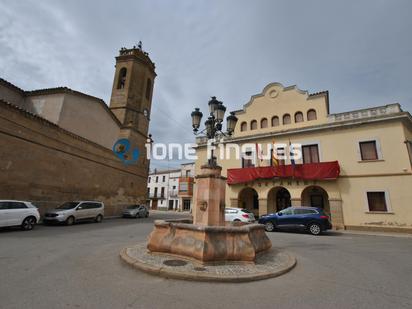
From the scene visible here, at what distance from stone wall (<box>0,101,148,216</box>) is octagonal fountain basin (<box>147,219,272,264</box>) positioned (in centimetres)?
1219

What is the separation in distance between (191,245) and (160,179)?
47.3m

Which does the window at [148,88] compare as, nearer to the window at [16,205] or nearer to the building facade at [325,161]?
the building facade at [325,161]

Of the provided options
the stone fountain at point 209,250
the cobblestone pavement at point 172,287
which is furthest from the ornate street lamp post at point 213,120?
the cobblestone pavement at point 172,287

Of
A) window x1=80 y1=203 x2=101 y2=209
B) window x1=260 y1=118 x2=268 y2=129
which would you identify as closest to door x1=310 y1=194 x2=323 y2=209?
window x1=260 y1=118 x2=268 y2=129

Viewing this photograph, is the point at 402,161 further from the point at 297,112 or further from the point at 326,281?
the point at 326,281

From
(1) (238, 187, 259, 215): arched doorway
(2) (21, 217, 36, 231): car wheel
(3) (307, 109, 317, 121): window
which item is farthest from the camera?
(1) (238, 187, 259, 215): arched doorway

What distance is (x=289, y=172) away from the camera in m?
18.0

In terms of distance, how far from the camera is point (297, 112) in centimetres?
1961

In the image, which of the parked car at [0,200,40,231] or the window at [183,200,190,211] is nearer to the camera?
the parked car at [0,200,40,231]

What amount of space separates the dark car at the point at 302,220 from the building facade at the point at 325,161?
4020mm

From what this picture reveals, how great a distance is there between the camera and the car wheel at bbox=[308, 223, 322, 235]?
13102mm

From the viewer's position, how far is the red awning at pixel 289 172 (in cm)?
1645

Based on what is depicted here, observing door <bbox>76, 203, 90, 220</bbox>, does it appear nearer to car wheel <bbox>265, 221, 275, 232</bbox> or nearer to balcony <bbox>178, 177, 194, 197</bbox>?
car wheel <bbox>265, 221, 275, 232</bbox>

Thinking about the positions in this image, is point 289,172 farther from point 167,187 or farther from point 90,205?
point 167,187
